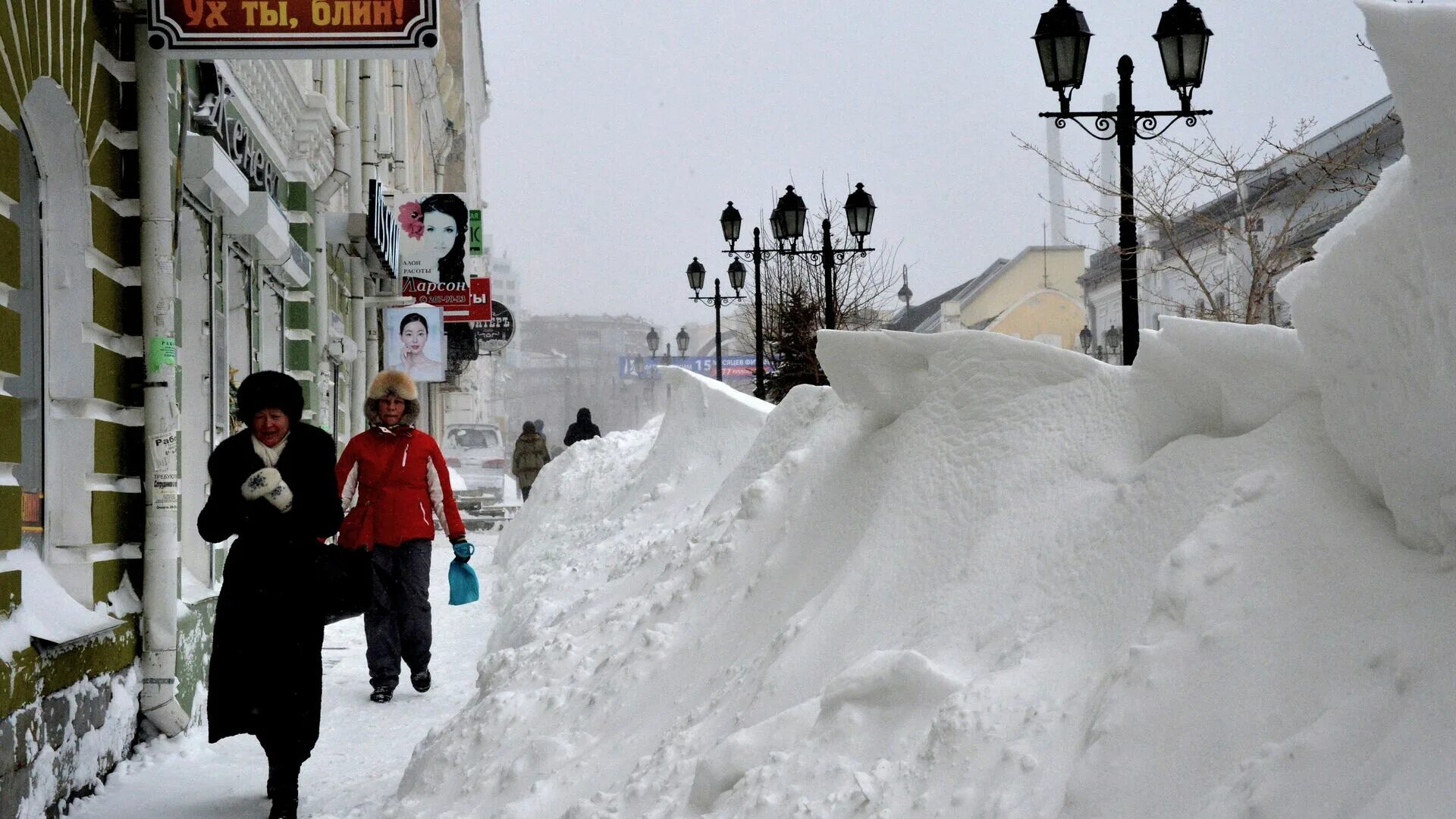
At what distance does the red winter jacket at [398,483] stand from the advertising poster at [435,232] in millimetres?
11302

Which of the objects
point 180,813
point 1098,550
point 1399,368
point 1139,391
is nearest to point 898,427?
point 1139,391

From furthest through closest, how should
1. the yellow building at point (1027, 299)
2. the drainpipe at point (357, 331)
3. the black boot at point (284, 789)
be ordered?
A: the yellow building at point (1027, 299) < the drainpipe at point (357, 331) < the black boot at point (284, 789)

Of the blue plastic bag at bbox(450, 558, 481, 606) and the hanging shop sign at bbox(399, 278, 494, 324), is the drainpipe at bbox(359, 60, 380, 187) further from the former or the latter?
the blue plastic bag at bbox(450, 558, 481, 606)

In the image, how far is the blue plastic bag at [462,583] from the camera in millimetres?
6910

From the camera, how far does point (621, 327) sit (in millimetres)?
115062

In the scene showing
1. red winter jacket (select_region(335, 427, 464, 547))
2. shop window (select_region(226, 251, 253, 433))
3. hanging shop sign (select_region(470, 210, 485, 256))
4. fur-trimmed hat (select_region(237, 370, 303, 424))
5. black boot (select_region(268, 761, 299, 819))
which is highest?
hanging shop sign (select_region(470, 210, 485, 256))

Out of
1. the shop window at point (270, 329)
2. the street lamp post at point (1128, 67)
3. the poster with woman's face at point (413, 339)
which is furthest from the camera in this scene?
the poster with woman's face at point (413, 339)

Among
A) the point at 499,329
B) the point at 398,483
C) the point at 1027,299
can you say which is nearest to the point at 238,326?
the point at 398,483

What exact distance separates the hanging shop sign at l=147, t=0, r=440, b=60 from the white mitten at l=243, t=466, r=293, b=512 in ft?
7.07

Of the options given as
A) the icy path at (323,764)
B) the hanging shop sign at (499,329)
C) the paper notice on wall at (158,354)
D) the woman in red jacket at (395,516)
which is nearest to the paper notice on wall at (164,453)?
the paper notice on wall at (158,354)

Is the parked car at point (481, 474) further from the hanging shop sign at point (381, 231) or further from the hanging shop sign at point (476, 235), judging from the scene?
the hanging shop sign at point (381, 231)

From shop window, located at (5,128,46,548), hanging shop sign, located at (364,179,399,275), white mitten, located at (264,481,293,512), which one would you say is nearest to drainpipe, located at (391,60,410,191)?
hanging shop sign, located at (364,179,399,275)

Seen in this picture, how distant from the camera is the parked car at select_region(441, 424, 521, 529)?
2175cm

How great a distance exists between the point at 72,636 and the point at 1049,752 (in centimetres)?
367
